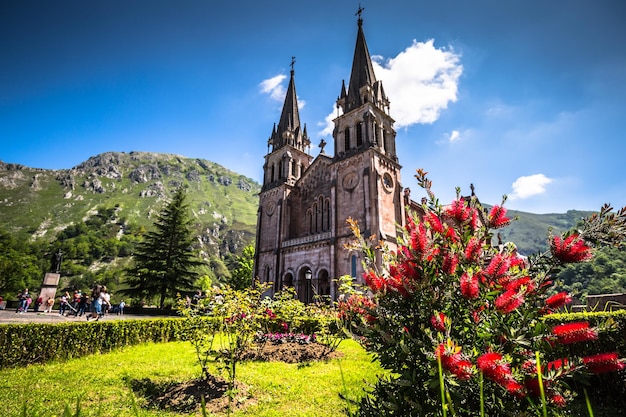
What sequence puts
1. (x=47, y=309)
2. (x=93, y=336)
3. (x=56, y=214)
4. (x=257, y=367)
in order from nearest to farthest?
(x=257, y=367)
(x=93, y=336)
(x=47, y=309)
(x=56, y=214)

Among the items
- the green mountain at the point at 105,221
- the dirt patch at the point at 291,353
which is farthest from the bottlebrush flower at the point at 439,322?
the green mountain at the point at 105,221

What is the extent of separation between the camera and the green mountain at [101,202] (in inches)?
5226

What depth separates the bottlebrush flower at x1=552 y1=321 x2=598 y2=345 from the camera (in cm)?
199

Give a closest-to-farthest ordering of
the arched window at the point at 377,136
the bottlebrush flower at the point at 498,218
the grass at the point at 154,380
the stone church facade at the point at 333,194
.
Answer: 1. the bottlebrush flower at the point at 498,218
2. the grass at the point at 154,380
3. the stone church facade at the point at 333,194
4. the arched window at the point at 377,136

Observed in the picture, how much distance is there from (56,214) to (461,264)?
179 metres

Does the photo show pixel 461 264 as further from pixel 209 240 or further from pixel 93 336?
pixel 209 240

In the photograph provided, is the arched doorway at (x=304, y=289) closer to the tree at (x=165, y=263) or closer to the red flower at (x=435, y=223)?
the tree at (x=165, y=263)

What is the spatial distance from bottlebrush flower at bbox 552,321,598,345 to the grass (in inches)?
115

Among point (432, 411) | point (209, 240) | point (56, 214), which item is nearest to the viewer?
point (432, 411)

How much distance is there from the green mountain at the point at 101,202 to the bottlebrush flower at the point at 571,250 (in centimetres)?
13484

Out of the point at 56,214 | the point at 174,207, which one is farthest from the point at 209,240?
the point at 174,207

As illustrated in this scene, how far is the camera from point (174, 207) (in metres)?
36.0

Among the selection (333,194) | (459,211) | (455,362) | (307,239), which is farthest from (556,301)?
(307,239)

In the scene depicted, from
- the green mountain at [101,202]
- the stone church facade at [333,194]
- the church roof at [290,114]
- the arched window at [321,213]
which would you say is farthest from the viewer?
the green mountain at [101,202]
